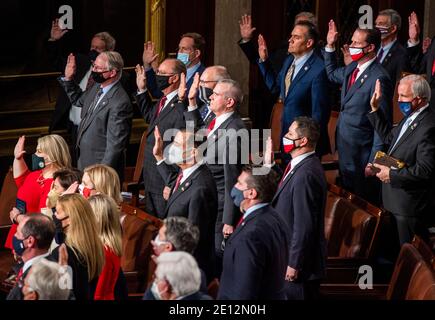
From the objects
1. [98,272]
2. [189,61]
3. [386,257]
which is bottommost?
[386,257]

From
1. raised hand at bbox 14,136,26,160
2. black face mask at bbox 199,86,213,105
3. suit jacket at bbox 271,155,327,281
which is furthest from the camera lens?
black face mask at bbox 199,86,213,105

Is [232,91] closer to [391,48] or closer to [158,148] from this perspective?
[158,148]

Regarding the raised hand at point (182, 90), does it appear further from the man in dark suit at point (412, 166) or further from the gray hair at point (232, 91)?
the man in dark suit at point (412, 166)

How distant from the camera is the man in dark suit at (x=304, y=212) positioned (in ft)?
19.9

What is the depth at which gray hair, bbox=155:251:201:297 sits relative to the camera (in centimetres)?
448

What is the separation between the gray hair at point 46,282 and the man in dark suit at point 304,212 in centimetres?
178

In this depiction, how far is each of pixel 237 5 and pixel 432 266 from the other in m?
4.88

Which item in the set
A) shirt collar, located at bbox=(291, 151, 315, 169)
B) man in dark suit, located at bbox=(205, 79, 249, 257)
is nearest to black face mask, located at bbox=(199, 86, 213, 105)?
man in dark suit, located at bbox=(205, 79, 249, 257)

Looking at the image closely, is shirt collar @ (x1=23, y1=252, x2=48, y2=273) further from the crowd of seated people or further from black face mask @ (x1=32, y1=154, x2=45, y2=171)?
black face mask @ (x1=32, y1=154, x2=45, y2=171)

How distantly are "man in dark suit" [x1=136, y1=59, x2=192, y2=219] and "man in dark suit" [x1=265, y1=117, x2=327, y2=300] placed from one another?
1366 millimetres

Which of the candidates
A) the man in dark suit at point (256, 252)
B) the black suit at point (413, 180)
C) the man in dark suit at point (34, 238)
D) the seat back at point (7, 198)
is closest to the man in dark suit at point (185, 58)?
the seat back at point (7, 198)
